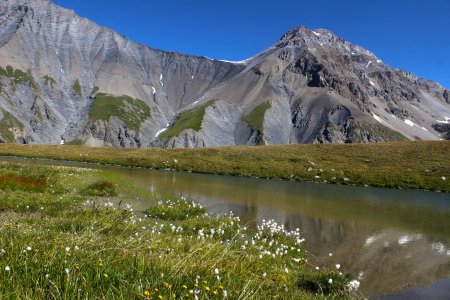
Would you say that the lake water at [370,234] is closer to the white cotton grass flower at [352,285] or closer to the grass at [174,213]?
the white cotton grass flower at [352,285]

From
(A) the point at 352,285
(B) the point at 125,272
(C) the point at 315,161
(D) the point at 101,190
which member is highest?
(C) the point at 315,161

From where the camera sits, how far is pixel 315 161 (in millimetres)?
74125

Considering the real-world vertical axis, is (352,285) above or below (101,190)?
above

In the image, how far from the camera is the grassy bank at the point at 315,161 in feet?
204

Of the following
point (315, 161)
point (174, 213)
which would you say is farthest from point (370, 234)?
point (315, 161)

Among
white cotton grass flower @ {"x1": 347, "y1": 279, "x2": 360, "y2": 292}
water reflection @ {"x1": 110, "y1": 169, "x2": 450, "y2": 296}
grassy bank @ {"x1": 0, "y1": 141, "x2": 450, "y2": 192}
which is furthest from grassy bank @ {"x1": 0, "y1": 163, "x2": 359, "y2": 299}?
grassy bank @ {"x1": 0, "y1": 141, "x2": 450, "y2": 192}

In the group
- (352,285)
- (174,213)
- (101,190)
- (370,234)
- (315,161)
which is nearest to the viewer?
(352,285)

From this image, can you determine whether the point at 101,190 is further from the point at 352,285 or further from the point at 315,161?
the point at 315,161

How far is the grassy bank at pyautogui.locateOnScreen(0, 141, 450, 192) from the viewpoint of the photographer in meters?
62.2

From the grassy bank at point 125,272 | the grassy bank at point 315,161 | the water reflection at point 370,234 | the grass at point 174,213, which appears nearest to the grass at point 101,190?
the grass at point 174,213

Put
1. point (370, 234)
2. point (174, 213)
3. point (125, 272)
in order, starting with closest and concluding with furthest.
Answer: point (125, 272)
point (174, 213)
point (370, 234)

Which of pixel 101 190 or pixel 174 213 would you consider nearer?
pixel 174 213

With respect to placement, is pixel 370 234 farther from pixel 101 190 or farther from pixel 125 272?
pixel 125 272

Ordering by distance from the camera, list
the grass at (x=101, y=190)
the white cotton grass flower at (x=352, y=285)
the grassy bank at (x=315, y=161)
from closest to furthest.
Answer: the white cotton grass flower at (x=352, y=285) → the grass at (x=101, y=190) → the grassy bank at (x=315, y=161)
